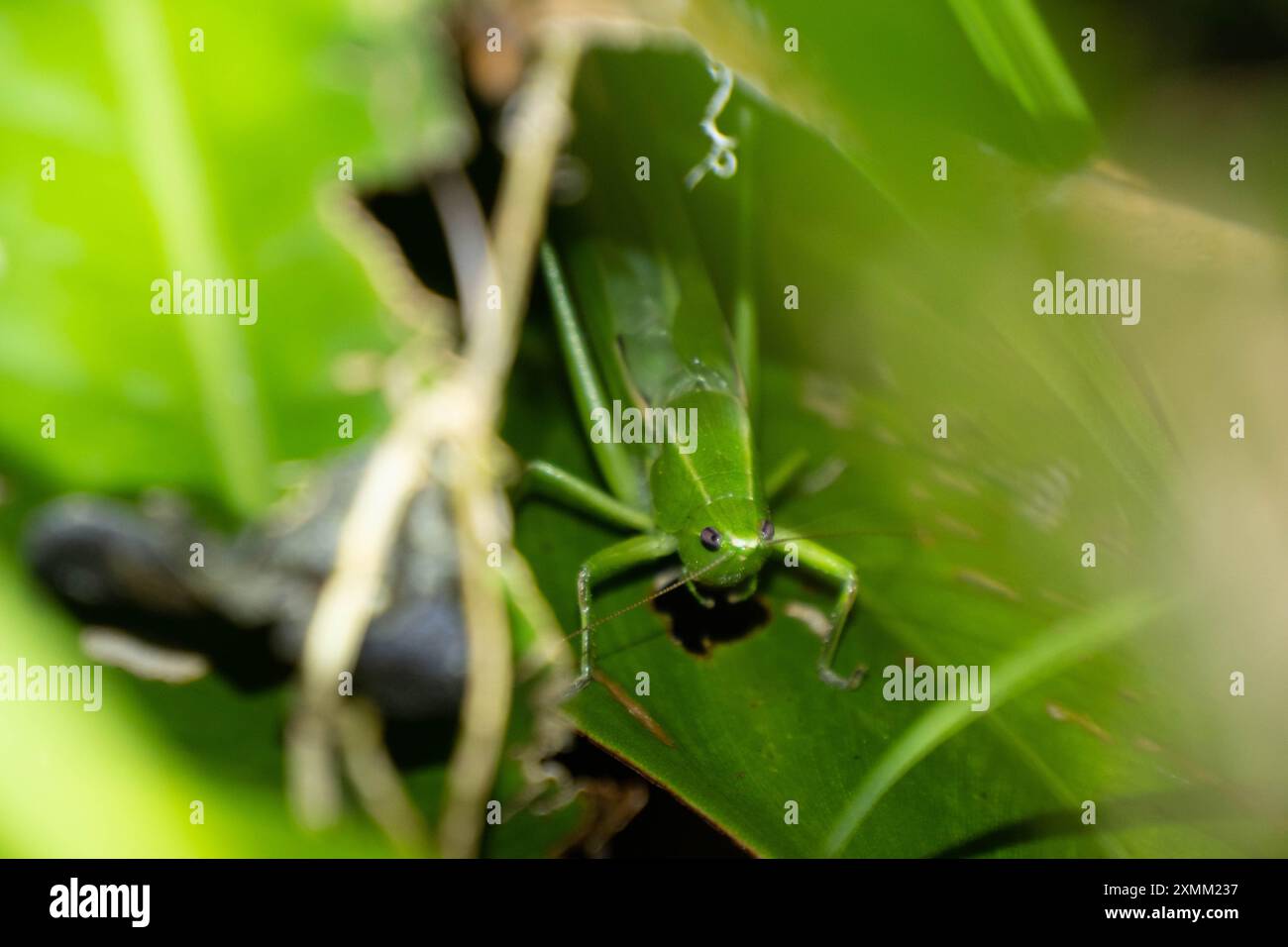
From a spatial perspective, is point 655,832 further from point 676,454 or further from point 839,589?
point 676,454

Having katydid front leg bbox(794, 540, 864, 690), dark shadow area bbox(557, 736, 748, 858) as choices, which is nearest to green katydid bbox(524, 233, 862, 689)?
katydid front leg bbox(794, 540, 864, 690)

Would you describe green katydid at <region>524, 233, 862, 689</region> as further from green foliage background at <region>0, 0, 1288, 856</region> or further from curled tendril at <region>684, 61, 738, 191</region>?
curled tendril at <region>684, 61, 738, 191</region>

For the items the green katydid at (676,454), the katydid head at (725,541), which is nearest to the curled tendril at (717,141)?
the green katydid at (676,454)

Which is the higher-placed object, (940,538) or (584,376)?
(584,376)

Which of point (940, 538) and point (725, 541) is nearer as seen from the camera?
point (725, 541)

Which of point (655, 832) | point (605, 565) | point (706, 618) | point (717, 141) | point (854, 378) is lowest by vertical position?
point (655, 832)

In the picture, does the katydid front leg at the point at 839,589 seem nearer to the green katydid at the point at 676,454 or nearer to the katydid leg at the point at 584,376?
the green katydid at the point at 676,454

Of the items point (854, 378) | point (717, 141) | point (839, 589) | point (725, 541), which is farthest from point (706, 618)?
point (717, 141)
